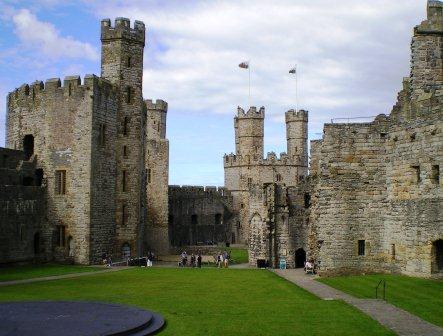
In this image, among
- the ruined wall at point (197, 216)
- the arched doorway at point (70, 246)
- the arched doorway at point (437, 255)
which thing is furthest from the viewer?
the ruined wall at point (197, 216)

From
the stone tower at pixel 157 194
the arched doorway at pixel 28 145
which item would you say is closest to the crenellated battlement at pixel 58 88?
A: the arched doorway at pixel 28 145

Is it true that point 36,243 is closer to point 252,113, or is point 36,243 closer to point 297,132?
point 252,113

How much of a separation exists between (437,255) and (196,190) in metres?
45.4

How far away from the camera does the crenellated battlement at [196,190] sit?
217 ft

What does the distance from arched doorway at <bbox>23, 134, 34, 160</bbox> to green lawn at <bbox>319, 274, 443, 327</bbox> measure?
25.0m

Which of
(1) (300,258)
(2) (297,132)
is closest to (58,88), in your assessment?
(1) (300,258)

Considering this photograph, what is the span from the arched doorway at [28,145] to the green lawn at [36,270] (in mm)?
9211

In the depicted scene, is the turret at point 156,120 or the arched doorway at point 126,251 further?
the turret at point 156,120

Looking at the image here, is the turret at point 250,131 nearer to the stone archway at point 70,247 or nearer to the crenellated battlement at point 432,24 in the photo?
the stone archway at point 70,247

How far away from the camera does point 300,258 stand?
3984 cm

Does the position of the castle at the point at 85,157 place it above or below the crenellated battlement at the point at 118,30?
below

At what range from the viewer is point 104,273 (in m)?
32.2

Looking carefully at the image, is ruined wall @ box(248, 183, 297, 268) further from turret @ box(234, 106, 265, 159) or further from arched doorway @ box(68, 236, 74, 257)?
turret @ box(234, 106, 265, 159)

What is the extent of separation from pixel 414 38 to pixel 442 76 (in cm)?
224
